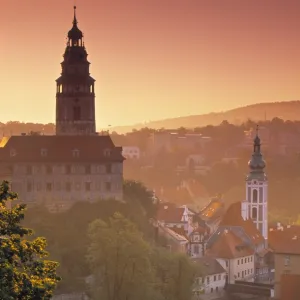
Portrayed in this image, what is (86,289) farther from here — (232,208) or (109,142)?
(232,208)

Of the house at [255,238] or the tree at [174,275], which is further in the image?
the house at [255,238]

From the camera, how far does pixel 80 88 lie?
6644cm

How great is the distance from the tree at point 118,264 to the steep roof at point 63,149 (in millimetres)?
7730

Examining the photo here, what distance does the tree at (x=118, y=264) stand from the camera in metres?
52.2

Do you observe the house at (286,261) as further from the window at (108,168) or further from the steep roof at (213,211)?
the steep roof at (213,211)

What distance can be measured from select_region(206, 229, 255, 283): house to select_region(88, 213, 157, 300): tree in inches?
913

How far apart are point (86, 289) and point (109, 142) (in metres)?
10.6

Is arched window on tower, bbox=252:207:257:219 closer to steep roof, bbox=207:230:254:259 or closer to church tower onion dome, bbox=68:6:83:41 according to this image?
steep roof, bbox=207:230:254:259

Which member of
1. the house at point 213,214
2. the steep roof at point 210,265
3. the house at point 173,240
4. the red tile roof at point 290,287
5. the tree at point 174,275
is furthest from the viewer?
the house at point 213,214

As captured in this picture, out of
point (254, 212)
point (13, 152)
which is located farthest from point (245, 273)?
point (13, 152)

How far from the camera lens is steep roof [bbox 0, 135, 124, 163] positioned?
201 feet

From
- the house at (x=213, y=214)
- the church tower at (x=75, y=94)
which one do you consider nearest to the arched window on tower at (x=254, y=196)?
the house at (x=213, y=214)

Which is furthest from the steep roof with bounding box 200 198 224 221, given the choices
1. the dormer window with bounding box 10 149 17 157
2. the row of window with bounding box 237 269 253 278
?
the dormer window with bounding box 10 149 17 157

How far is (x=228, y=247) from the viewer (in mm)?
80625
